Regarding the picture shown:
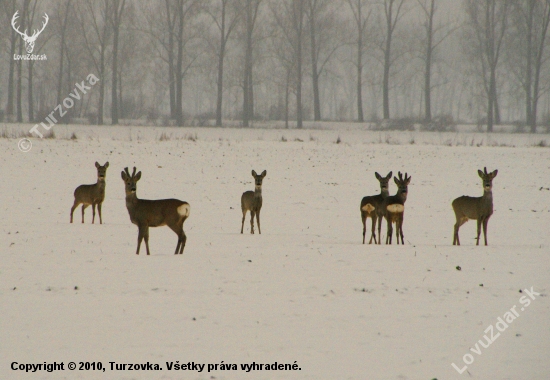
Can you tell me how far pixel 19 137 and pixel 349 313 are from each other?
27.7 meters

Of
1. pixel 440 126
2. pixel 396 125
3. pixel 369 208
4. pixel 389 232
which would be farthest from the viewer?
pixel 396 125

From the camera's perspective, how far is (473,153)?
111 ft

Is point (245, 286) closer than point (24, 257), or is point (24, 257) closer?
point (245, 286)

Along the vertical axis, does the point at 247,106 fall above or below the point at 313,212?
above

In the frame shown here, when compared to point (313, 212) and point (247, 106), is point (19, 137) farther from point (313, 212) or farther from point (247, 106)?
point (247, 106)

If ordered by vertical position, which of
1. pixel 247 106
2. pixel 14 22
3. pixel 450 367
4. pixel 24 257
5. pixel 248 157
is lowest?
pixel 450 367

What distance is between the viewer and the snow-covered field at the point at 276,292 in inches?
294

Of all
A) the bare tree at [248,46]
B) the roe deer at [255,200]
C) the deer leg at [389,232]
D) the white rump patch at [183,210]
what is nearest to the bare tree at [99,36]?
the bare tree at [248,46]

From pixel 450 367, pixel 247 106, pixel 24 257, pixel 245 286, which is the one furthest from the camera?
pixel 247 106

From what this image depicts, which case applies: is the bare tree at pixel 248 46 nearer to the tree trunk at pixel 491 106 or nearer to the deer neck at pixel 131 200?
the tree trunk at pixel 491 106

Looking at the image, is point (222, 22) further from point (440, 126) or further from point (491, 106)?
point (491, 106)

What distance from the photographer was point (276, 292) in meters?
9.88

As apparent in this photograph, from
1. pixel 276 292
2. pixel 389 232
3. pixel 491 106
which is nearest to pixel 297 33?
pixel 491 106

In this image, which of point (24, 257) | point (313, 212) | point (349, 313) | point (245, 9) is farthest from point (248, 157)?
point (245, 9)
